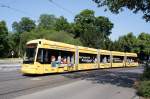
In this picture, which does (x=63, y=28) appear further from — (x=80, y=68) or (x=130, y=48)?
(x=80, y=68)

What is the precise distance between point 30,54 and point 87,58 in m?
13.9

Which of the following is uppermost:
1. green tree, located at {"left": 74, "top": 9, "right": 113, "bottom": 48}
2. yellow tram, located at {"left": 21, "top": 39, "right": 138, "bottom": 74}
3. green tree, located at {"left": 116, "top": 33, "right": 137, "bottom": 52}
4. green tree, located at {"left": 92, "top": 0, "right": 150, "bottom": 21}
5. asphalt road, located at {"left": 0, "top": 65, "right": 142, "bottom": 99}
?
green tree, located at {"left": 74, "top": 9, "right": 113, "bottom": 48}

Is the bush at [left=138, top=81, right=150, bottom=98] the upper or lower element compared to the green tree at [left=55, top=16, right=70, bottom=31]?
lower

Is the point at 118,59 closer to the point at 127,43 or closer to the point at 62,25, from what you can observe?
the point at 127,43

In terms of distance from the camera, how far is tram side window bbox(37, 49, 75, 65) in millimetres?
28859

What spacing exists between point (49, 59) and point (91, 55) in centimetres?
1394

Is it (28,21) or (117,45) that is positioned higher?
(28,21)

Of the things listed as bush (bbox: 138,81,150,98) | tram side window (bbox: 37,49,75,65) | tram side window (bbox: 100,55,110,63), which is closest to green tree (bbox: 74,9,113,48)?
tram side window (bbox: 100,55,110,63)

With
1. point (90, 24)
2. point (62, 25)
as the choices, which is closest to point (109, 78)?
point (90, 24)

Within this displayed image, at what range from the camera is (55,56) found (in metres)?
31.3

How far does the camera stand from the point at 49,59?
30.1 m

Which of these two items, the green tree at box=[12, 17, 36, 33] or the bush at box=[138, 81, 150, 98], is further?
the green tree at box=[12, 17, 36, 33]

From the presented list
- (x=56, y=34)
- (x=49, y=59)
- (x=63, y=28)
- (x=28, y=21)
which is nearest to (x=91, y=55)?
(x=49, y=59)

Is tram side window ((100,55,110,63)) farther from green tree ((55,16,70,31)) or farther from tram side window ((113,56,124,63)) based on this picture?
green tree ((55,16,70,31))
